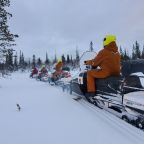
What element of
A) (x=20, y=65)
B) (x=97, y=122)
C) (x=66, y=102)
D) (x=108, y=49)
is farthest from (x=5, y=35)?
(x=20, y=65)

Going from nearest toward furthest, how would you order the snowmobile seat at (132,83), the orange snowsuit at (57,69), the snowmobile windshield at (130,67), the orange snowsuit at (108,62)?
1. the snowmobile seat at (132,83)
2. the snowmobile windshield at (130,67)
3. the orange snowsuit at (108,62)
4. the orange snowsuit at (57,69)

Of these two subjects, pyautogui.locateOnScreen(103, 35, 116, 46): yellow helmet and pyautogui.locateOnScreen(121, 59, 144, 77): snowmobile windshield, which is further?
pyautogui.locateOnScreen(103, 35, 116, 46): yellow helmet

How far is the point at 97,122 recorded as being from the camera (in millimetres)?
6883

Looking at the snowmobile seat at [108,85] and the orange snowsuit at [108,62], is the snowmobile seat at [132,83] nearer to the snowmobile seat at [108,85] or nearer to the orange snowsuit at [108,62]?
the snowmobile seat at [108,85]

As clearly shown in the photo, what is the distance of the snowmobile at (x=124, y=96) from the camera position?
20.0ft

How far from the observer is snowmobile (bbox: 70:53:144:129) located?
611 centimetres

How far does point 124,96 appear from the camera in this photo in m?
6.64

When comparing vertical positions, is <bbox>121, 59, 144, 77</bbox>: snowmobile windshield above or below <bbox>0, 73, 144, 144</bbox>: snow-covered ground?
above

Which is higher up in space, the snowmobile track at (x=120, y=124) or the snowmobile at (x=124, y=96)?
the snowmobile at (x=124, y=96)

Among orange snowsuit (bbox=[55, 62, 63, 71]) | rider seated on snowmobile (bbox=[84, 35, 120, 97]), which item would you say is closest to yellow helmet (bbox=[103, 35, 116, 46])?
rider seated on snowmobile (bbox=[84, 35, 120, 97])

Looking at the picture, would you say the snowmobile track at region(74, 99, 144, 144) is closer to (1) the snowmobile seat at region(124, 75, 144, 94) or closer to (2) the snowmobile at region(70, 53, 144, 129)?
(2) the snowmobile at region(70, 53, 144, 129)

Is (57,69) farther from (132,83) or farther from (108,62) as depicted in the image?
(132,83)

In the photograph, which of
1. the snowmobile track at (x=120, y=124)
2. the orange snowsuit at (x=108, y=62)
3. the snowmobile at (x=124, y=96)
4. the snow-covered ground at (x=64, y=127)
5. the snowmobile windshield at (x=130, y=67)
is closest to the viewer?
the snow-covered ground at (x=64, y=127)

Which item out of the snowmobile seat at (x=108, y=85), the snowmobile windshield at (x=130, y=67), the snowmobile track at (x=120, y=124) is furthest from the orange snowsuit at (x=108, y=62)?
the snowmobile windshield at (x=130, y=67)
